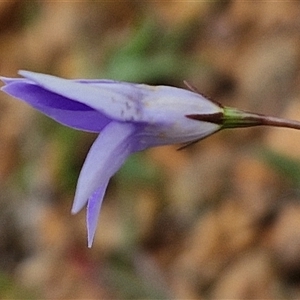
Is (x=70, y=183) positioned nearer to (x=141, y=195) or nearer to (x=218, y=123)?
(x=141, y=195)

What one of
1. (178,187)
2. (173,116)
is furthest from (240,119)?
(178,187)

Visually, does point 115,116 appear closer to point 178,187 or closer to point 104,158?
point 104,158

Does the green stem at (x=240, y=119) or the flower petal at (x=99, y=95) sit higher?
the flower petal at (x=99, y=95)

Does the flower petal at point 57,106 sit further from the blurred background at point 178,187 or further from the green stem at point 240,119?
the blurred background at point 178,187

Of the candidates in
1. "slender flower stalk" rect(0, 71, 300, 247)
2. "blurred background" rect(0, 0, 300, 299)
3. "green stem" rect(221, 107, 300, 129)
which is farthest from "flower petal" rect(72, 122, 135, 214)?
"blurred background" rect(0, 0, 300, 299)

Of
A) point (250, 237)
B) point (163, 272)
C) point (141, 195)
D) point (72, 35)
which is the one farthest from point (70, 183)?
point (72, 35)

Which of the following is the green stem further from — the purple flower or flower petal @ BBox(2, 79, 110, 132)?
flower petal @ BBox(2, 79, 110, 132)

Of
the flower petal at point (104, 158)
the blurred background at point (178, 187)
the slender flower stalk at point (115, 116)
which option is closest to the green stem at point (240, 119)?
the slender flower stalk at point (115, 116)
